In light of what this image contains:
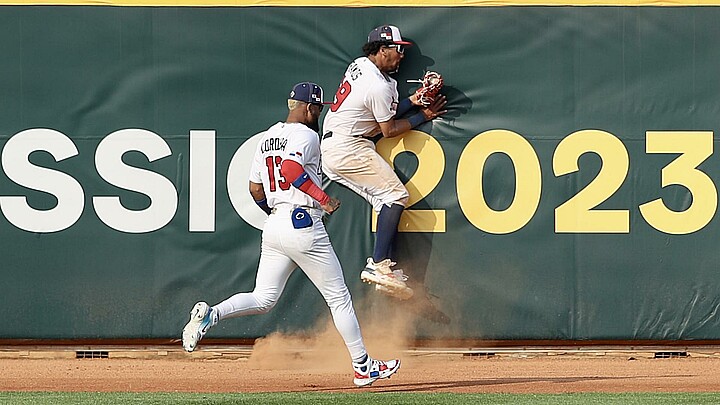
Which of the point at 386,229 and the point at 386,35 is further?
the point at 386,229

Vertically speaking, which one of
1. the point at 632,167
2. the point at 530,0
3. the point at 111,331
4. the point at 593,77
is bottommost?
the point at 111,331

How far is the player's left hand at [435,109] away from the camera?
10109 mm

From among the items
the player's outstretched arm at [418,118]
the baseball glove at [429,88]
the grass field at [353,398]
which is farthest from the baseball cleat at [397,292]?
the grass field at [353,398]

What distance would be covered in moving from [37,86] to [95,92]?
0.47 m

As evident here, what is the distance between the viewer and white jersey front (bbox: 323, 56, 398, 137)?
388 inches

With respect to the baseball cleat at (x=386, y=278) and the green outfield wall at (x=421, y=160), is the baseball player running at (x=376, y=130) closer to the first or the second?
the baseball cleat at (x=386, y=278)

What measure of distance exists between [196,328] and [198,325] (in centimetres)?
2

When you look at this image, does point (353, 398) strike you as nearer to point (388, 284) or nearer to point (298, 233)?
point (298, 233)

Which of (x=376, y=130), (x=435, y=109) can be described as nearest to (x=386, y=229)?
(x=376, y=130)

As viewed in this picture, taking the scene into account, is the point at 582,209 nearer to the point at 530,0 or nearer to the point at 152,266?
the point at 530,0

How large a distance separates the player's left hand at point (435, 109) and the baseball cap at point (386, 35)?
53 centimetres

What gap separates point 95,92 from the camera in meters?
10.2

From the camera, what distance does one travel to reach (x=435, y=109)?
33.2 ft

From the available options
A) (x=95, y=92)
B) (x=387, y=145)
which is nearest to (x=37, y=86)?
(x=95, y=92)
